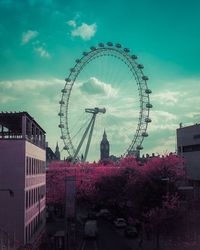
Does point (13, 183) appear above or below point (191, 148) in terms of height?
below

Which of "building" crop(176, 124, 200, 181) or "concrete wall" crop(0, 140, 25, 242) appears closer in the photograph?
"concrete wall" crop(0, 140, 25, 242)

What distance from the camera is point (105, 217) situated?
275 ft

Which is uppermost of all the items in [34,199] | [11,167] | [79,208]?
[11,167]

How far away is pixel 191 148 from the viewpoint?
216 ft

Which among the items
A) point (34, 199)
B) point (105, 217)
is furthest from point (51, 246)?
point (105, 217)

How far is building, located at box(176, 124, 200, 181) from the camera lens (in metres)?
63.3

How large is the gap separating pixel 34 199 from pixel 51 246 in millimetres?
4767

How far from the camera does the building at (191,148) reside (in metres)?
63.3

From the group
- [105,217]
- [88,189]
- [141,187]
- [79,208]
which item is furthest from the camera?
[79,208]

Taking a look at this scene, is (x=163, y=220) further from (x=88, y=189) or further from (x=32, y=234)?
(x=88, y=189)

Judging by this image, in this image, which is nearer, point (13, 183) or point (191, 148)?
point (13, 183)

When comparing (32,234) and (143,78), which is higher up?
(143,78)

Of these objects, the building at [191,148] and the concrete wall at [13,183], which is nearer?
the concrete wall at [13,183]

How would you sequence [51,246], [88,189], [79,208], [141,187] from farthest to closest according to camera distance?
[79,208]
[88,189]
[141,187]
[51,246]
